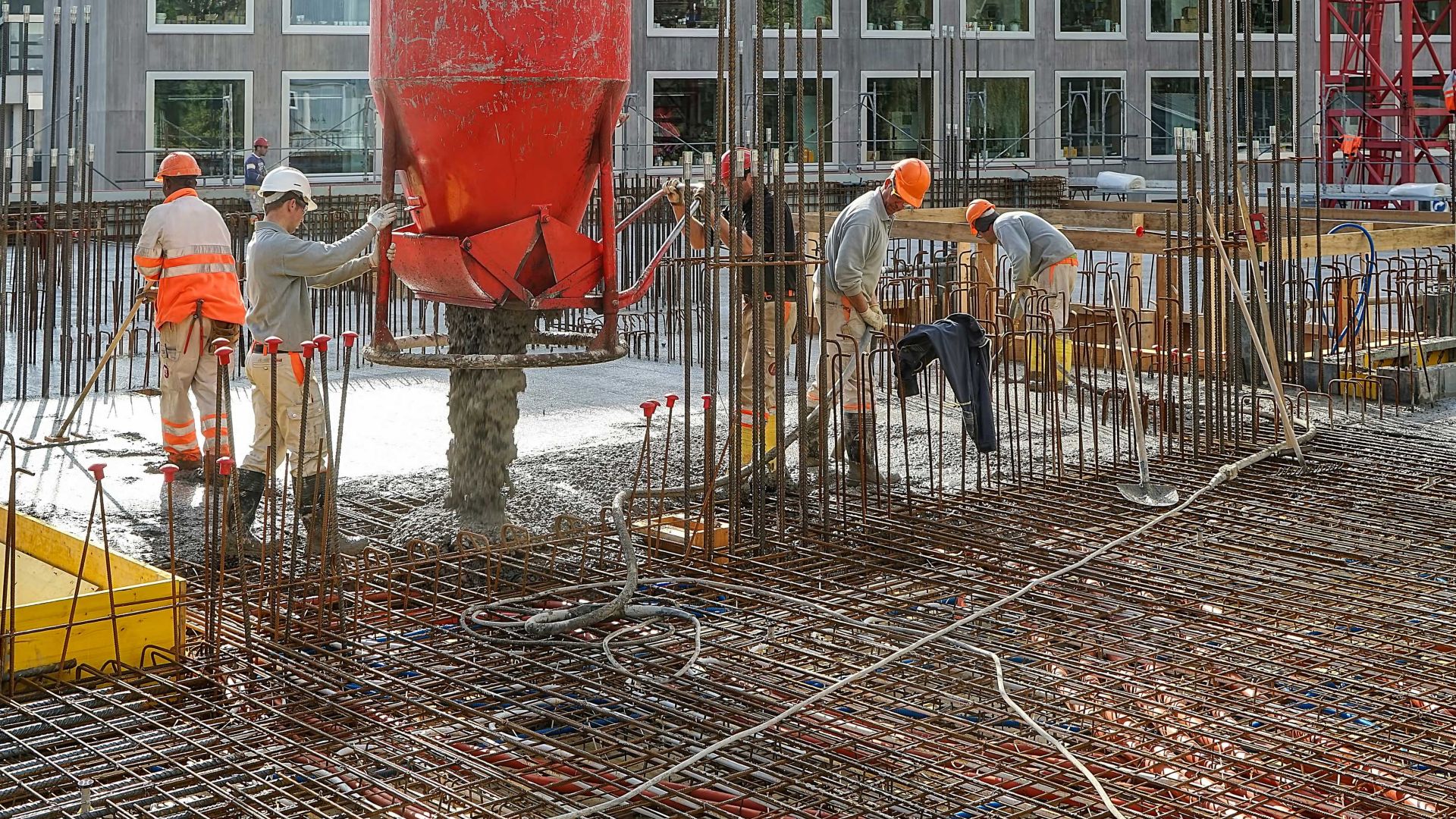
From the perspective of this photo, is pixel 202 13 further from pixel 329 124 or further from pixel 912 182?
pixel 912 182

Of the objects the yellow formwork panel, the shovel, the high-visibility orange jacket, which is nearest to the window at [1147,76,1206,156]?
the shovel

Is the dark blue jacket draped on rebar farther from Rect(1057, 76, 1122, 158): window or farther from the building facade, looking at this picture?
Rect(1057, 76, 1122, 158): window

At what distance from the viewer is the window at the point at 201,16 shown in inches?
1094

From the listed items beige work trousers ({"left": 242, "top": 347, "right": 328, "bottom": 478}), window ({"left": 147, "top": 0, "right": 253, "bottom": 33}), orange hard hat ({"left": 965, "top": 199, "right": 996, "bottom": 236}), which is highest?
window ({"left": 147, "top": 0, "right": 253, "bottom": 33})

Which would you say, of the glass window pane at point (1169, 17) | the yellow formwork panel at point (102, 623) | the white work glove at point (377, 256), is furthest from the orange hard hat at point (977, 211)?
the glass window pane at point (1169, 17)

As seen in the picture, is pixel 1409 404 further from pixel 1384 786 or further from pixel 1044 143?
pixel 1044 143

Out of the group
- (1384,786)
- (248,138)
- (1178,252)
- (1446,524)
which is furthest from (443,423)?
(248,138)

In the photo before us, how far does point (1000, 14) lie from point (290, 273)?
27227mm

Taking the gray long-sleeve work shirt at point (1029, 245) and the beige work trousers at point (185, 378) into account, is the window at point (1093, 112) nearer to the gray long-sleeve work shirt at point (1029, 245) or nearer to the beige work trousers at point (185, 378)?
the gray long-sleeve work shirt at point (1029, 245)

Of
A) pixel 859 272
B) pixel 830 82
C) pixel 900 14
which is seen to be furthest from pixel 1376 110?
Result: pixel 859 272

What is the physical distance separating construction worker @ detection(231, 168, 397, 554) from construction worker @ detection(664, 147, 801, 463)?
150 centimetres

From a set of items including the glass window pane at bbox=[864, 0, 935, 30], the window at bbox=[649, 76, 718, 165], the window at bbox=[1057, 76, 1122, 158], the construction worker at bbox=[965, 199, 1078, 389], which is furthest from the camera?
the window at bbox=[1057, 76, 1122, 158]

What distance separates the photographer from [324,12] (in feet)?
92.2

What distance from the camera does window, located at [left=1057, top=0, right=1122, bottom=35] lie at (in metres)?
32.8
